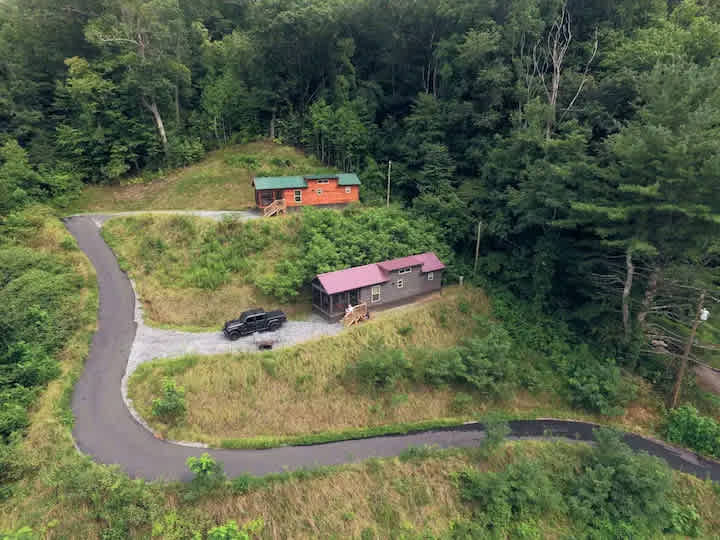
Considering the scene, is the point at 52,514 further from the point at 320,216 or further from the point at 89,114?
the point at 89,114

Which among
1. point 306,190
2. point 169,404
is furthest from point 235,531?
point 306,190

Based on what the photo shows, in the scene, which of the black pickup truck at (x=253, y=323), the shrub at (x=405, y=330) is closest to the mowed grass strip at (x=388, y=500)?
the shrub at (x=405, y=330)

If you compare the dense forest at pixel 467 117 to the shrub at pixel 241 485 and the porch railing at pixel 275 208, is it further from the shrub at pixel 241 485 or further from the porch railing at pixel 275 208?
the shrub at pixel 241 485

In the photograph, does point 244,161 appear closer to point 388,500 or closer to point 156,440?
point 156,440

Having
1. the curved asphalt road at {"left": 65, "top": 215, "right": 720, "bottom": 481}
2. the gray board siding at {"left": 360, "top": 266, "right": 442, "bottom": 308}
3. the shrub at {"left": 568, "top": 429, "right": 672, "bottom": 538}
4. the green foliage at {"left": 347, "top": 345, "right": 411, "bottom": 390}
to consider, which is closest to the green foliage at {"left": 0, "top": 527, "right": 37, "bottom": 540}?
the curved asphalt road at {"left": 65, "top": 215, "right": 720, "bottom": 481}

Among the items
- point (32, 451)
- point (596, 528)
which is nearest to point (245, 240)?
point (32, 451)
